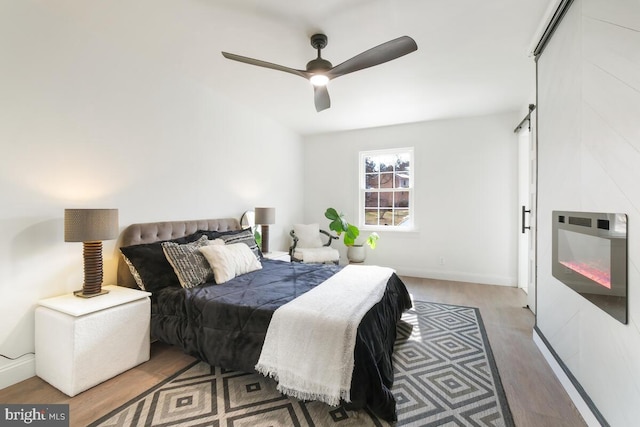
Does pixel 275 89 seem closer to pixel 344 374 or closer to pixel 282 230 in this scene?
pixel 282 230

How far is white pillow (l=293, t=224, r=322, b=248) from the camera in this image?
4.72 m

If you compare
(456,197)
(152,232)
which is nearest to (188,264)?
(152,232)

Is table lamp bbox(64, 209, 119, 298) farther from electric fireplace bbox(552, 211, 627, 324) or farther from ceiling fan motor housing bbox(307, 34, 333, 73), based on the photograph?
electric fireplace bbox(552, 211, 627, 324)

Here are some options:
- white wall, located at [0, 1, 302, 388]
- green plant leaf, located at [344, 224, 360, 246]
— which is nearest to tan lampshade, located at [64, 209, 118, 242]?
white wall, located at [0, 1, 302, 388]

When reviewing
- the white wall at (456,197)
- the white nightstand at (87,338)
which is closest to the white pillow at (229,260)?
the white nightstand at (87,338)

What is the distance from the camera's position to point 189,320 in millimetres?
2100

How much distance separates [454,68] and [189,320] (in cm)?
336

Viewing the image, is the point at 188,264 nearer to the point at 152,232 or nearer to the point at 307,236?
the point at 152,232

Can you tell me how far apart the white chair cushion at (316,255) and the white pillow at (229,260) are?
1.41m

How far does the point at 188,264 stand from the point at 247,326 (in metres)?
0.94

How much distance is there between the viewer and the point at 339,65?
6.89 feet

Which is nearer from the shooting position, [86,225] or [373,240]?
[86,225]

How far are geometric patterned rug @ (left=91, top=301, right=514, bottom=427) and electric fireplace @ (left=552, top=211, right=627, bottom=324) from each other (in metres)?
0.83

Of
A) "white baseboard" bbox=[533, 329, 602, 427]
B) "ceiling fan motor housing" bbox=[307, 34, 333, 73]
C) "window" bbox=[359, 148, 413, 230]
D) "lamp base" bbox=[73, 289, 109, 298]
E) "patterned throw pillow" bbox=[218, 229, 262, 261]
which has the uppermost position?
"ceiling fan motor housing" bbox=[307, 34, 333, 73]
